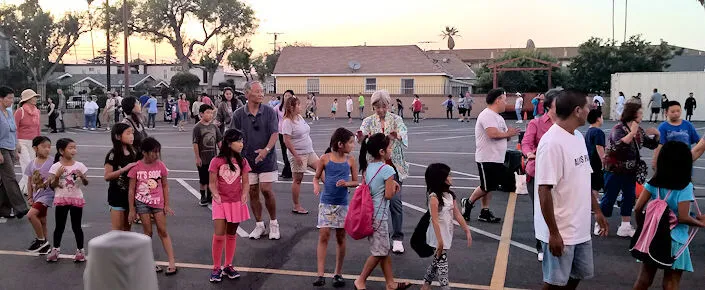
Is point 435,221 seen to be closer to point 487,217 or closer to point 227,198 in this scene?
point 227,198

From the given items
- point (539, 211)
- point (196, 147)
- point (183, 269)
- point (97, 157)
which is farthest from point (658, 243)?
point (97, 157)

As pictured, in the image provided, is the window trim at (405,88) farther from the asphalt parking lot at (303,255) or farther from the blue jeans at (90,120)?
the asphalt parking lot at (303,255)

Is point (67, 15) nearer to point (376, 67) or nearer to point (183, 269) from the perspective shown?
point (376, 67)

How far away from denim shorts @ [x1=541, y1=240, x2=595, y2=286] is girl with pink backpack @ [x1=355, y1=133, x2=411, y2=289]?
149 centimetres

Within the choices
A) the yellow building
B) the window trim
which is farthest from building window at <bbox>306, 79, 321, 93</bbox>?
the window trim

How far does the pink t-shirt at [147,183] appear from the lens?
582 cm

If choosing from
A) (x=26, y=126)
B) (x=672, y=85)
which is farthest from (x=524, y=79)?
(x=26, y=126)

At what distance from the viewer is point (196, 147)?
29.0ft

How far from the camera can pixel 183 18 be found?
2152 inches

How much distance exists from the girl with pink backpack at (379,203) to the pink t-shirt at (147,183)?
207 cm

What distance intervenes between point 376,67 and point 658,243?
42111 mm

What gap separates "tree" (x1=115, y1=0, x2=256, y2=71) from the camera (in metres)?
53.4

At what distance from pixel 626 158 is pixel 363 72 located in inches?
1548

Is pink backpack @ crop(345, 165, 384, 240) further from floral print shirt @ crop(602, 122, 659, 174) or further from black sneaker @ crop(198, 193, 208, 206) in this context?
black sneaker @ crop(198, 193, 208, 206)
